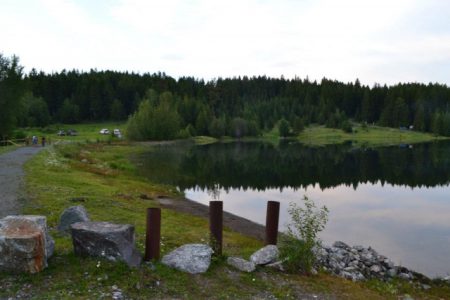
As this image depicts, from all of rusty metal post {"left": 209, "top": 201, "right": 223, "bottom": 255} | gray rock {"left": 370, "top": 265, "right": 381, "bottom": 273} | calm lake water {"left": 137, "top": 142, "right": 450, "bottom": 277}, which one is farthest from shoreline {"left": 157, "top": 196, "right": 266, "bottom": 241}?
rusty metal post {"left": 209, "top": 201, "right": 223, "bottom": 255}

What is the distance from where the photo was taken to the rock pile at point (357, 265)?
1622cm

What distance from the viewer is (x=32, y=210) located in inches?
784

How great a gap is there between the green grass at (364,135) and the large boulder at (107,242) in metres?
156

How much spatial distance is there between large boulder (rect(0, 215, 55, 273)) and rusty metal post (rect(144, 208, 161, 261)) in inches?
117

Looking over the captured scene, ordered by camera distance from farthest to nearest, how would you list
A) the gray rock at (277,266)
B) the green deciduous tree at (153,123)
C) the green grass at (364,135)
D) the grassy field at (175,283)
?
the green grass at (364,135)
the green deciduous tree at (153,123)
the gray rock at (277,266)
the grassy field at (175,283)

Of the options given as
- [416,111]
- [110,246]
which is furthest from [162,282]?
[416,111]

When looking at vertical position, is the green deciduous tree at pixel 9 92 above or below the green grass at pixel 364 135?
above

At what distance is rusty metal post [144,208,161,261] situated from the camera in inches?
502

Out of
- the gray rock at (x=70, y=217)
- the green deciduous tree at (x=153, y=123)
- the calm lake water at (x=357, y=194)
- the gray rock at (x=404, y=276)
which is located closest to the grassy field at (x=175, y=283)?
the gray rock at (x=70, y=217)

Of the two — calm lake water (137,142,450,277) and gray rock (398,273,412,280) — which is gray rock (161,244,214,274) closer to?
gray rock (398,273,412,280)

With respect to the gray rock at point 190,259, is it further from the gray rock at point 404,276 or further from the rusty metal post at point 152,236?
the gray rock at point 404,276

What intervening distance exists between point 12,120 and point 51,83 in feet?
382

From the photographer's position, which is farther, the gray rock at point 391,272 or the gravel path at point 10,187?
the gravel path at point 10,187

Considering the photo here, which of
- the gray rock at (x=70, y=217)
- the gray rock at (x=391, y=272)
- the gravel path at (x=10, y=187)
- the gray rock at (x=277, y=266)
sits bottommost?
the gray rock at (x=391, y=272)
